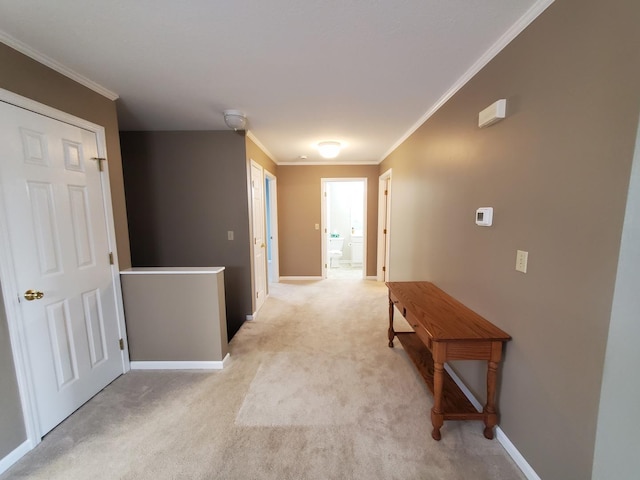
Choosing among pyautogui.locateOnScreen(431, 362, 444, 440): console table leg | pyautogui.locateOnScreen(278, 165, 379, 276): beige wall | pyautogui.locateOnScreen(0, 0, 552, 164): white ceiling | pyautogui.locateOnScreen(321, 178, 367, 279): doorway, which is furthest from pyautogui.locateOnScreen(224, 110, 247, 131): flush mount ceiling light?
pyautogui.locateOnScreen(321, 178, 367, 279): doorway

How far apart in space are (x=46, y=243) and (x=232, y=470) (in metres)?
1.81

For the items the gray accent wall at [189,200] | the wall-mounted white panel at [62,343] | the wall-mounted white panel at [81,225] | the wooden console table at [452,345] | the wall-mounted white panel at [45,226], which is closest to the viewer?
the wooden console table at [452,345]

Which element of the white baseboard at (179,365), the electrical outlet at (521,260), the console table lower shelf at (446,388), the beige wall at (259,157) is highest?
the beige wall at (259,157)

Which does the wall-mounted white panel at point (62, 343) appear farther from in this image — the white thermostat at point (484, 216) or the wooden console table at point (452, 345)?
the white thermostat at point (484, 216)

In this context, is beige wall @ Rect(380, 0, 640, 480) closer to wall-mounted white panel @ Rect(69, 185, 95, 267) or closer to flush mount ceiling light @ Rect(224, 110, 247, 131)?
flush mount ceiling light @ Rect(224, 110, 247, 131)

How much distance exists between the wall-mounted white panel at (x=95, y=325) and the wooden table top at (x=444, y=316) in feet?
8.02

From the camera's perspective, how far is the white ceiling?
4.00 ft

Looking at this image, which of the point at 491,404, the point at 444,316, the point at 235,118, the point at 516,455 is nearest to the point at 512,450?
the point at 516,455

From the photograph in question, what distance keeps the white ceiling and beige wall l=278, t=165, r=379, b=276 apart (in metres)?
2.45

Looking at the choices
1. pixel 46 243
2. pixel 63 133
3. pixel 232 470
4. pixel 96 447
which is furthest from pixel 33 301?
pixel 232 470

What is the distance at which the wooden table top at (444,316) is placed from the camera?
1.45 metres

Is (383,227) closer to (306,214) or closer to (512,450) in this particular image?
(306,214)

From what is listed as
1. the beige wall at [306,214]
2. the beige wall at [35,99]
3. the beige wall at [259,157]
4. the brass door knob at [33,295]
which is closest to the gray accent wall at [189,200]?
the beige wall at [259,157]

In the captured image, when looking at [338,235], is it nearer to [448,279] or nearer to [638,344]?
[448,279]
